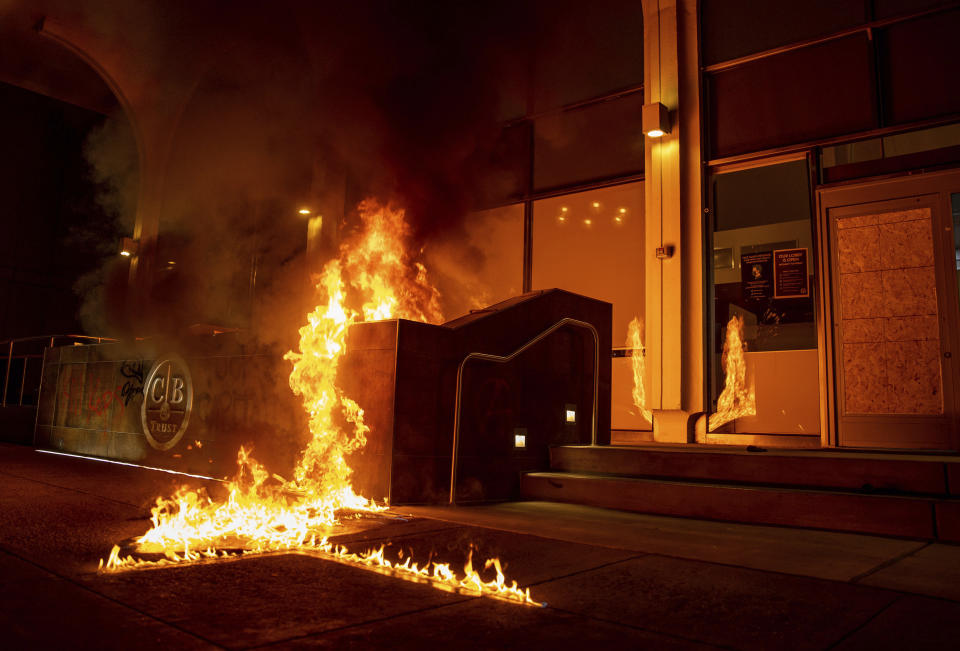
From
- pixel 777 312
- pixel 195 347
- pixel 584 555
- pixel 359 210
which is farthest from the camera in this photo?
pixel 359 210

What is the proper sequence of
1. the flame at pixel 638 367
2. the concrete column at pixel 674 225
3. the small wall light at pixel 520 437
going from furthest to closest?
the flame at pixel 638 367
the concrete column at pixel 674 225
the small wall light at pixel 520 437

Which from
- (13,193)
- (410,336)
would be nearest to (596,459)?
(410,336)

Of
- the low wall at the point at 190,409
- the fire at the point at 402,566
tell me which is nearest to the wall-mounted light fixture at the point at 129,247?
the low wall at the point at 190,409

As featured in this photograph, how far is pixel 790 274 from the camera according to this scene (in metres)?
7.25

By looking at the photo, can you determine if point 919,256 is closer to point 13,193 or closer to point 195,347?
point 195,347

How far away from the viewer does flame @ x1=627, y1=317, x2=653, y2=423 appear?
809cm

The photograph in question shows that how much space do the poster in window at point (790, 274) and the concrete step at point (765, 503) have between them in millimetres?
2930

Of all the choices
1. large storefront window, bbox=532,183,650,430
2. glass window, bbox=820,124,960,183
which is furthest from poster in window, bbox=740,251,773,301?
large storefront window, bbox=532,183,650,430

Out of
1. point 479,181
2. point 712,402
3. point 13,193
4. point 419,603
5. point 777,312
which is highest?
point 13,193

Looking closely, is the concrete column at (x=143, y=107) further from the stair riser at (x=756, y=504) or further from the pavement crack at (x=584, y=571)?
the pavement crack at (x=584, y=571)

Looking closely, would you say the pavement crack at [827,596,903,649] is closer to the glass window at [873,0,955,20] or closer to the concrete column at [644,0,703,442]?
the concrete column at [644,0,703,442]

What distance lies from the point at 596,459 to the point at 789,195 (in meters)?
3.88

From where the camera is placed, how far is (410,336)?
5598mm

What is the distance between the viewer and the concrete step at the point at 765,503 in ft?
13.5
